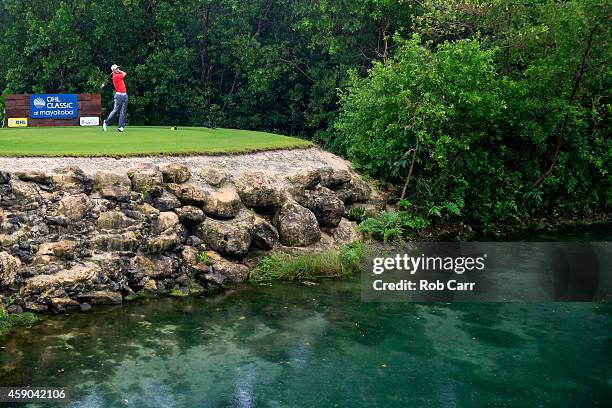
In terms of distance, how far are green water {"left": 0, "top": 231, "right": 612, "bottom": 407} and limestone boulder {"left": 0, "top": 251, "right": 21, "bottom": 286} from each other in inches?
49.7

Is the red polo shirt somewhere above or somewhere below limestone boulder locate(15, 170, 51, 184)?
above

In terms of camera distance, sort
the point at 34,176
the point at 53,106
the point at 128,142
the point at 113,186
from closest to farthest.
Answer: the point at 34,176
the point at 113,186
the point at 128,142
the point at 53,106

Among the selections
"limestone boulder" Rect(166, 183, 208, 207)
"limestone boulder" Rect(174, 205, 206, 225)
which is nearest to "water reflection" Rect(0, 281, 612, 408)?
"limestone boulder" Rect(174, 205, 206, 225)

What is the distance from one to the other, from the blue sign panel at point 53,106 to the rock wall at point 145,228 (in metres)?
9.55

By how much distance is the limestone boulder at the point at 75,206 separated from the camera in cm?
1598

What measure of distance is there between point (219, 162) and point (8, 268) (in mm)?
6825

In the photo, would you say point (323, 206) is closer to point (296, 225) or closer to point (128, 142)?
point (296, 225)

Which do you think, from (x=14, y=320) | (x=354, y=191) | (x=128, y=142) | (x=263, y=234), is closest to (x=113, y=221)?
(x=14, y=320)

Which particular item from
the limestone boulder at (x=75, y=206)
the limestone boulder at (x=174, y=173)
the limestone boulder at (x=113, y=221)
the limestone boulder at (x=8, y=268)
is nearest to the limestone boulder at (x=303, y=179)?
the limestone boulder at (x=174, y=173)

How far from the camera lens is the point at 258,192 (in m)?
18.6

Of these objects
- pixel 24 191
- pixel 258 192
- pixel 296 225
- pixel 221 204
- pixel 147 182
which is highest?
pixel 147 182

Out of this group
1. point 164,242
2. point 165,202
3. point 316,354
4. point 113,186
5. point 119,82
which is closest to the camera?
A: point 316,354

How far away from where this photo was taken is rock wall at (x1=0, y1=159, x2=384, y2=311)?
15.0m

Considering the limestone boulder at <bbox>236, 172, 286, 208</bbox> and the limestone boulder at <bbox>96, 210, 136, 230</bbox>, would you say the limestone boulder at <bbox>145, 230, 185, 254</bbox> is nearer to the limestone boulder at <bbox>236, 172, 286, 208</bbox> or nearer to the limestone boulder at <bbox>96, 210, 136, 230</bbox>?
the limestone boulder at <bbox>96, 210, 136, 230</bbox>
